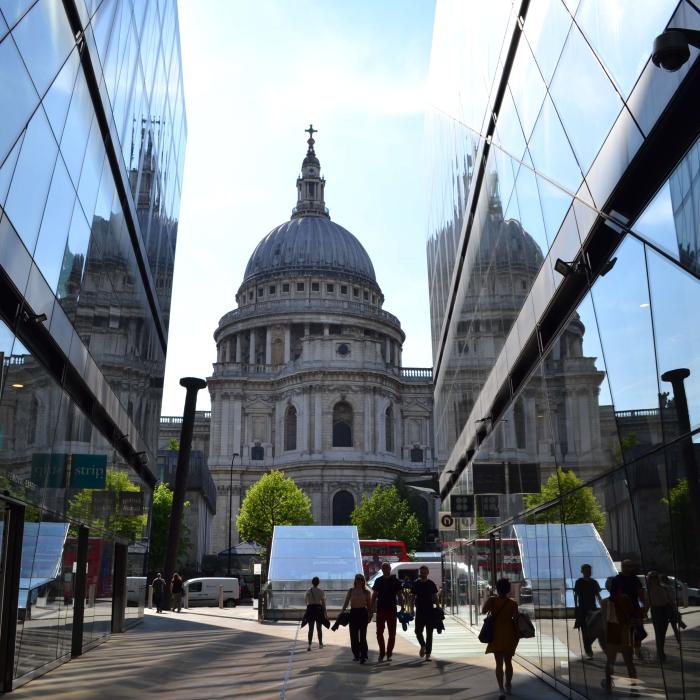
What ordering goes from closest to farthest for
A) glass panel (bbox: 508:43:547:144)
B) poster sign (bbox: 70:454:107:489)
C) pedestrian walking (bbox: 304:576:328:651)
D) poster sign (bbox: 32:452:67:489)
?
poster sign (bbox: 32:452:67:489) < glass panel (bbox: 508:43:547:144) < poster sign (bbox: 70:454:107:489) < pedestrian walking (bbox: 304:576:328:651)

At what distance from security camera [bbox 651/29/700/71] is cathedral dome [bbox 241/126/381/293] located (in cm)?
11216

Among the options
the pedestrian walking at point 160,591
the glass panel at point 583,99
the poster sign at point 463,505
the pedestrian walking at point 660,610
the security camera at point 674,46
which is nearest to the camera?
the security camera at point 674,46

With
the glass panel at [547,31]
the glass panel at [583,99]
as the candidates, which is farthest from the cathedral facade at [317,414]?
the glass panel at [583,99]

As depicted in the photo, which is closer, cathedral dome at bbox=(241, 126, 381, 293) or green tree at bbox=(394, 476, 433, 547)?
green tree at bbox=(394, 476, 433, 547)

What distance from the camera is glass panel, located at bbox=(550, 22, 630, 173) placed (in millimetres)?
9391

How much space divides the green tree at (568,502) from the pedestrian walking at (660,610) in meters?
1.88

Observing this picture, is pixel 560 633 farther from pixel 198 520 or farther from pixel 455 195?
pixel 198 520

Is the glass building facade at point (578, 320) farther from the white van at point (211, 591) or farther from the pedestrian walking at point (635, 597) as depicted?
the white van at point (211, 591)

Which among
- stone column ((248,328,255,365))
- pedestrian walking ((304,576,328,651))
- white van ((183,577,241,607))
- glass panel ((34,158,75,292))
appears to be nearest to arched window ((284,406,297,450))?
stone column ((248,328,255,365))

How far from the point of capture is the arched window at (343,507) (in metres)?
89.4

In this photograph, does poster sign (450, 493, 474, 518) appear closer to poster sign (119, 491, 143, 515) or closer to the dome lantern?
poster sign (119, 491, 143, 515)

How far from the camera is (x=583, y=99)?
1018 cm

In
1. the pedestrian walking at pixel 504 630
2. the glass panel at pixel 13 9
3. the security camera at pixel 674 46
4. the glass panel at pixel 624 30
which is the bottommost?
the pedestrian walking at pixel 504 630

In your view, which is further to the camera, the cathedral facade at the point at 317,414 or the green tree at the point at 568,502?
the cathedral facade at the point at 317,414
